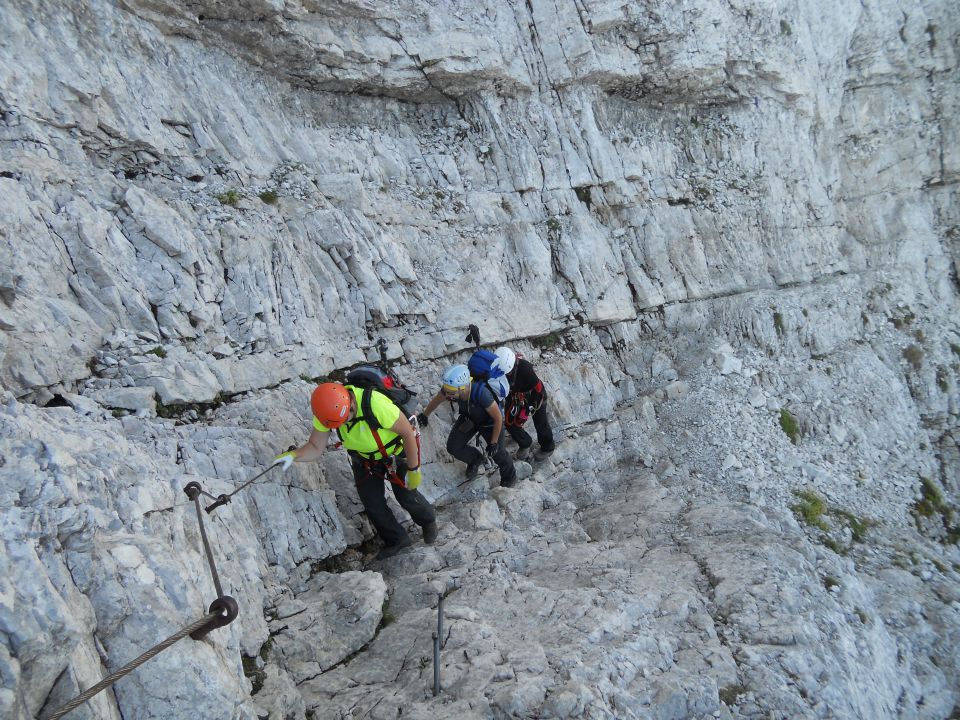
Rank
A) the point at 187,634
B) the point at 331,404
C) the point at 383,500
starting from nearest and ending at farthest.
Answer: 1. the point at 187,634
2. the point at 331,404
3. the point at 383,500

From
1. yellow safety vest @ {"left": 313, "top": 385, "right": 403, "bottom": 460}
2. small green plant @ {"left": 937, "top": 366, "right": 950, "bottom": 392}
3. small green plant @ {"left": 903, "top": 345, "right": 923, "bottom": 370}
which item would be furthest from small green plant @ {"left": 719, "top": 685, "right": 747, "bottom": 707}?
small green plant @ {"left": 937, "top": 366, "right": 950, "bottom": 392}

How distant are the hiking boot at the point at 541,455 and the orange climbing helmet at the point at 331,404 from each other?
4811mm

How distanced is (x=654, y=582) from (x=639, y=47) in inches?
486

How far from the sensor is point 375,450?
714cm

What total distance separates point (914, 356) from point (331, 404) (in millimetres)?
15022

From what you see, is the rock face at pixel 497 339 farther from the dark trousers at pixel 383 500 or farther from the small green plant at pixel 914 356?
the dark trousers at pixel 383 500

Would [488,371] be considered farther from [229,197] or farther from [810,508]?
[810,508]

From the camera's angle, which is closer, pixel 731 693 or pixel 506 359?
pixel 731 693

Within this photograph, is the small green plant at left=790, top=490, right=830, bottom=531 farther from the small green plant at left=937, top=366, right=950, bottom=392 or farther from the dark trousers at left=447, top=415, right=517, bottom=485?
the small green plant at left=937, top=366, right=950, bottom=392

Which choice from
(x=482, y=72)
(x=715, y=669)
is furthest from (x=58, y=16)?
(x=715, y=669)

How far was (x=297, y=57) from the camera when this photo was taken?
408 inches

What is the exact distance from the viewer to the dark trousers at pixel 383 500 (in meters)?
7.50

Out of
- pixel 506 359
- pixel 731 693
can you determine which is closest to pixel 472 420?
pixel 506 359

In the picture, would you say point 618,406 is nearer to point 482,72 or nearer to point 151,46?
point 482,72
